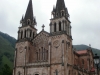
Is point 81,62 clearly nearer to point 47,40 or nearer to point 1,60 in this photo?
point 47,40

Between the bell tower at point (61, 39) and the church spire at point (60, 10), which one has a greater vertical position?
the church spire at point (60, 10)

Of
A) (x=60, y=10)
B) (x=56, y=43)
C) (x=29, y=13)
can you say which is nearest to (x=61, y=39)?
(x=56, y=43)

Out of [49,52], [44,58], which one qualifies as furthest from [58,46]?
[44,58]

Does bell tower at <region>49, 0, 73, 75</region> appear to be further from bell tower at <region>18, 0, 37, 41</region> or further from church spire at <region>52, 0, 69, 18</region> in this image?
bell tower at <region>18, 0, 37, 41</region>

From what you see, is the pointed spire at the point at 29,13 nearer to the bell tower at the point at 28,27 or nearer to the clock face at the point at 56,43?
the bell tower at the point at 28,27

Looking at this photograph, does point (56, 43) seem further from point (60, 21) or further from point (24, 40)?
point (24, 40)

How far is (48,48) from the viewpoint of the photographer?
1652 inches

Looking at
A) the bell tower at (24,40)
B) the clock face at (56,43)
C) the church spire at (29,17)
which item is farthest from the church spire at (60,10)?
the bell tower at (24,40)

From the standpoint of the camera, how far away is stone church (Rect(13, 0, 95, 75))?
3853 cm

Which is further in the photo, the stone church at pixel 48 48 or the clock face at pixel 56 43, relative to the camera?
the clock face at pixel 56 43

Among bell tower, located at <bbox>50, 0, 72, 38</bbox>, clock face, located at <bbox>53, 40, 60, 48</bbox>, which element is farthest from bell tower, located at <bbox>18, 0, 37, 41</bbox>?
clock face, located at <bbox>53, 40, 60, 48</bbox>

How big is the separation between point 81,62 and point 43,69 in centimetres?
1843

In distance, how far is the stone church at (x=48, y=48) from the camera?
126 feet

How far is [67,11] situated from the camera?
1759 inches
